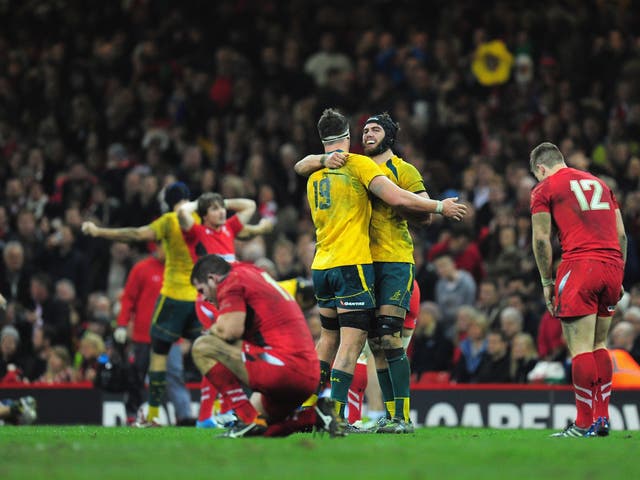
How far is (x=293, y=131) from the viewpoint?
71.8ft

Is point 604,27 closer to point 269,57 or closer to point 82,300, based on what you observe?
point 269,57

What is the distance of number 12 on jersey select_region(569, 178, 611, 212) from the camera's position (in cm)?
1083

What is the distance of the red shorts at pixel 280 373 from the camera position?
31.0 feet

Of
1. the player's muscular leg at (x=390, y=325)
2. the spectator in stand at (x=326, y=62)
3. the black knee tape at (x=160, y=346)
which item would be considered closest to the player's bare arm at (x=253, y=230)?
the black knee tape at (x=160, y=346)

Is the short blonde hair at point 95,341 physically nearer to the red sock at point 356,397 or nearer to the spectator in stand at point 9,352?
the spectator in stand at point 9,352

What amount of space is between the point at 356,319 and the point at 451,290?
7.35 metres

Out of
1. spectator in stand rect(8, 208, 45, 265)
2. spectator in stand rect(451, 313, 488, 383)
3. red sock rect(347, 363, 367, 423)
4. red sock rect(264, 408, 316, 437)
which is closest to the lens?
red sock rect(264, 408, 316, 437)

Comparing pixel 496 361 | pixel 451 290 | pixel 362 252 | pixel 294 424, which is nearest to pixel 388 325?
pixel 362 252

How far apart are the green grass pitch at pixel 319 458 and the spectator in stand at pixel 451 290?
7.41 metres

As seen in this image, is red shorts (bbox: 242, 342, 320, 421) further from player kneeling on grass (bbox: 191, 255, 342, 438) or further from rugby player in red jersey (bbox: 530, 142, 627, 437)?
rugby player in red jersey (bbox: 530, 142, 627, 437)

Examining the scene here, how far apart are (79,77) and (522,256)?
10748mm

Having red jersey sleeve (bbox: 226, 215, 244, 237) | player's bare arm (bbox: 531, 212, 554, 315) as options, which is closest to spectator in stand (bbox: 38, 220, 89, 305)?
red jersey sleeve (bbox: 226, 215, 244, 237)

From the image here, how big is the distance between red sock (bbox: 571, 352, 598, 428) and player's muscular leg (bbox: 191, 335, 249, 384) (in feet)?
9.13

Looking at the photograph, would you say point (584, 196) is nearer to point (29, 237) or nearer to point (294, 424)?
point (294, 424)
